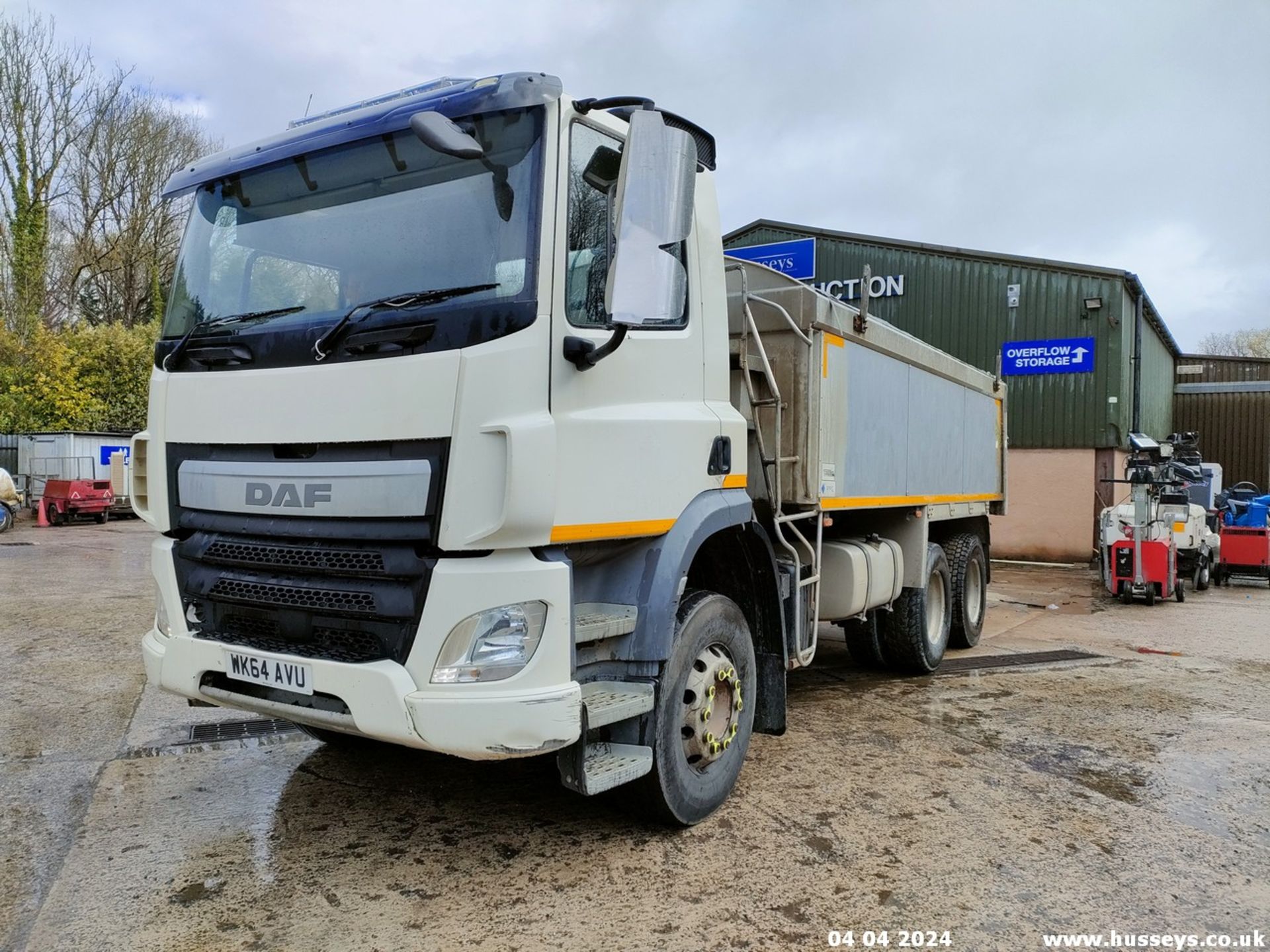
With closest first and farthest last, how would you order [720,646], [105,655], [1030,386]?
[720,646], [105,655], [1030,386]

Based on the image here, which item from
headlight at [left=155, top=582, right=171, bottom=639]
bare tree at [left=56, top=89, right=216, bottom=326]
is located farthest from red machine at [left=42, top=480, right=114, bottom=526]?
headlight at [left=155, top=582, right=171, bottom=639]

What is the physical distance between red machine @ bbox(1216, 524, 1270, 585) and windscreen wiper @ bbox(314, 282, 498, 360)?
13.9 m

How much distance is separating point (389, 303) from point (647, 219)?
920mm

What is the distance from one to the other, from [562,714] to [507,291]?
140 centimetres

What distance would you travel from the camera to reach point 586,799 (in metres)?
4.18

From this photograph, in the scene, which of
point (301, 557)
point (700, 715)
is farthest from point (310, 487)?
point (700, 715)

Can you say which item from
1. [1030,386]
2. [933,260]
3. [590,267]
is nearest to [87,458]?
[933,260]

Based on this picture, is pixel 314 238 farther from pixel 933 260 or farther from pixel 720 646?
pixel 933 260

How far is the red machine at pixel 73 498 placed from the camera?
64.5 ft

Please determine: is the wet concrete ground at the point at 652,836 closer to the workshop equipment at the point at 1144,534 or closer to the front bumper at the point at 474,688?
the front bumper at the point at 474,688

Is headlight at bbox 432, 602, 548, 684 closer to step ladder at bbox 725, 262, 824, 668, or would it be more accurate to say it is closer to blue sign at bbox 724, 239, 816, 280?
step ladder at bbox 725, 262, 824, 668

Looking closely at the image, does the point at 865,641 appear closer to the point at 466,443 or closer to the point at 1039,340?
the point at 466,443

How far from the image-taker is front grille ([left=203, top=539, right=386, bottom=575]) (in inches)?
123

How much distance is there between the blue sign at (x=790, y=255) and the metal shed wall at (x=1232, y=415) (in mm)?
11190
